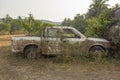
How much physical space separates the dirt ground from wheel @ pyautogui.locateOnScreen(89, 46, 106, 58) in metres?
0.65

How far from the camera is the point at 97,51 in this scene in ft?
34.0

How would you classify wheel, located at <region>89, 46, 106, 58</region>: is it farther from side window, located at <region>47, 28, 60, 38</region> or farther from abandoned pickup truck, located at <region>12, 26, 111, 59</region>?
side window, located at <region>47, 28, 60, 38</region>

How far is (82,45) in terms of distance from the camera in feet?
34.2

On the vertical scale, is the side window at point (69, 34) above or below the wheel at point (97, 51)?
above

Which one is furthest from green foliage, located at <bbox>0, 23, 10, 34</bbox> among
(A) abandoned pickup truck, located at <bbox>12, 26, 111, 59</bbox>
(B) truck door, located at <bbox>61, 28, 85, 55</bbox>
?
(B) truck door, located at <bbox>61, 28, 85, 55</bbox>

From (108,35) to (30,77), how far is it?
5.90m

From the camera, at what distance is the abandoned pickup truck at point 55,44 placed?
10.3m

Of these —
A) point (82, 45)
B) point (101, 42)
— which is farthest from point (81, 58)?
point (101, 42)

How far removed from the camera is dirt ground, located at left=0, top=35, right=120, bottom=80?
7.54 m

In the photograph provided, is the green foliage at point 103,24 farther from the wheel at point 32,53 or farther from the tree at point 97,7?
the tree at point 97,7

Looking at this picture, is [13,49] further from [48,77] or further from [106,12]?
[106,12]

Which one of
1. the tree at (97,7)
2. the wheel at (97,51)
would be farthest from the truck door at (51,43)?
the tree at (97,7)

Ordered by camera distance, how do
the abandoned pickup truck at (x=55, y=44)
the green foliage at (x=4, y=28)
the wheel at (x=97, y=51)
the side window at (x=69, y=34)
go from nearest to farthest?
the wheel at (x=97, y=51)
the abandoned pickup truck at (x=55, y=44)
the side window at (x=69, y=34)
the green foliage at (x=4, y=28)

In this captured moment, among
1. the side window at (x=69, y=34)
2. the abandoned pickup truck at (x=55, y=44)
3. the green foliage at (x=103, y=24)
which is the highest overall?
the green foliage at (x=103, y=24)
